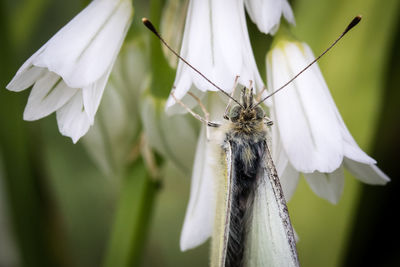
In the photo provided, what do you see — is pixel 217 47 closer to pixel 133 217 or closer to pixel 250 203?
pixel 250 203

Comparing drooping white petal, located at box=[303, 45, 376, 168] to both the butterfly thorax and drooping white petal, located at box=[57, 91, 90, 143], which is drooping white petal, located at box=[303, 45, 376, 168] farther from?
drooping white petal, located at box=[57, 91, 90, 143]

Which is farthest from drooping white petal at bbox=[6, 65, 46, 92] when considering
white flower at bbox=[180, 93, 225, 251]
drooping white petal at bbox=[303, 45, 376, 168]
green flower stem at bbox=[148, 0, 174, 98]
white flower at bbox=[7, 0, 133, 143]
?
drooping white petal at bbox=[303, 45, 376, 168]

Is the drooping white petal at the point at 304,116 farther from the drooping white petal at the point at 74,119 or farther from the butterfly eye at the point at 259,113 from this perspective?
the drooping white petal at the point at 74,119

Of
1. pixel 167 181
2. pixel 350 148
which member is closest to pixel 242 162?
pixel 350 148

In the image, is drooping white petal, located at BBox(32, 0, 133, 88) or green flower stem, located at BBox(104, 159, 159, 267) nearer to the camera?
drooping white petal, located at BBox(32, 0, 133, 88)

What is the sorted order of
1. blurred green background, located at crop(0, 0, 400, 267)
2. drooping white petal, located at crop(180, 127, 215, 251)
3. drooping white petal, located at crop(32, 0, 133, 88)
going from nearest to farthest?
drooping white petal, located at crop(32, 0, 133, 88) < drooping white petal, located at crop(180, 127, 215, 251) < blurred green background, located at crop(0, 0, 400, 267)

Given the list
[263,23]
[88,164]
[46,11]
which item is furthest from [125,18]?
[46,11]

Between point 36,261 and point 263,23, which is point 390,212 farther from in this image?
point 36,261
